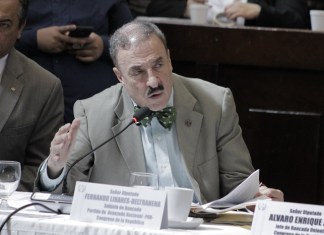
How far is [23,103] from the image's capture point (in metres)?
4.27

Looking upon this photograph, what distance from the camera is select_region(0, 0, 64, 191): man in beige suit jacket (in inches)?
166

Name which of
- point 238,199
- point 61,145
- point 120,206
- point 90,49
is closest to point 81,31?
point 90,49

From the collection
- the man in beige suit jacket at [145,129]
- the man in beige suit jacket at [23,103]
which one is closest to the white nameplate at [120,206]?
the man in beige suit jacket at [145,129]

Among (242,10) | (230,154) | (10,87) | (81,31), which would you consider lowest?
(230,154)

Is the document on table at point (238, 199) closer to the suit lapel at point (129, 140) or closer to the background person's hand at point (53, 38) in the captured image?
the suit lapel at point (129, 140)

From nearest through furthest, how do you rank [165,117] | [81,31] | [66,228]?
[66,228], [165,117], [81,31]

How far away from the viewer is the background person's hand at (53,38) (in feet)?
16.3

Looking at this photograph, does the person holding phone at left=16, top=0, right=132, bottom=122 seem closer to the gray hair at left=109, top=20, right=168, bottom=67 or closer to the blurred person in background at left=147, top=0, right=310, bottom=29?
the blurred person in background at left=147, top=0, right=310, bottom=29

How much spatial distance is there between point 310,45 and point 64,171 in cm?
208

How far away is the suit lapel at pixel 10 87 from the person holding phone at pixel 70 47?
2.32 feet

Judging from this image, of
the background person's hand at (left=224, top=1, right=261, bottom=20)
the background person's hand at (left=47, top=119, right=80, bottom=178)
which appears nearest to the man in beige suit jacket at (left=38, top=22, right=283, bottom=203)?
the background person's hand at (left=47, top=119, right=80, bottom=178)

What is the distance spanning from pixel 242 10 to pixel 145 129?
1855mm

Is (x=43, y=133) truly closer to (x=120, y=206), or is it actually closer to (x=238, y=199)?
(x=238, y=199)

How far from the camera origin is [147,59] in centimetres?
371
